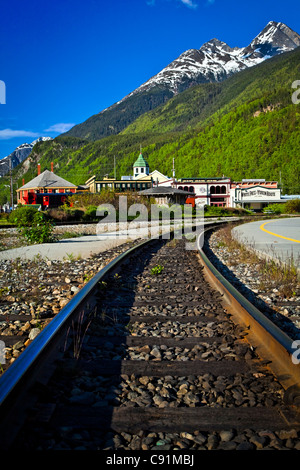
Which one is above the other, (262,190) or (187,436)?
(262,190)

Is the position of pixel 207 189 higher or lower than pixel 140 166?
lower

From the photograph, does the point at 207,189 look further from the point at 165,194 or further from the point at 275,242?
the point at 275,242

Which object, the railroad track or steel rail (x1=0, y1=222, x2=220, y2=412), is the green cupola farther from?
the railroad track

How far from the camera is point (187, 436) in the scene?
2.04 meters

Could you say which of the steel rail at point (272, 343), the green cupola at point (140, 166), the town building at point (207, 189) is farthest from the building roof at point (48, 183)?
the steel rail at point (272, 343)

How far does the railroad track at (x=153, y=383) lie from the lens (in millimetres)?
2045

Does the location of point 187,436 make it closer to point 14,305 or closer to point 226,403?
point 226,403

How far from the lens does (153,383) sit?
2.67m

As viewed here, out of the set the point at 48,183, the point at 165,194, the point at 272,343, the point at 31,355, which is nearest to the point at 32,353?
the point at 31,355

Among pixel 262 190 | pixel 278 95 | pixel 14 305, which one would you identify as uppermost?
pixel 278 95
